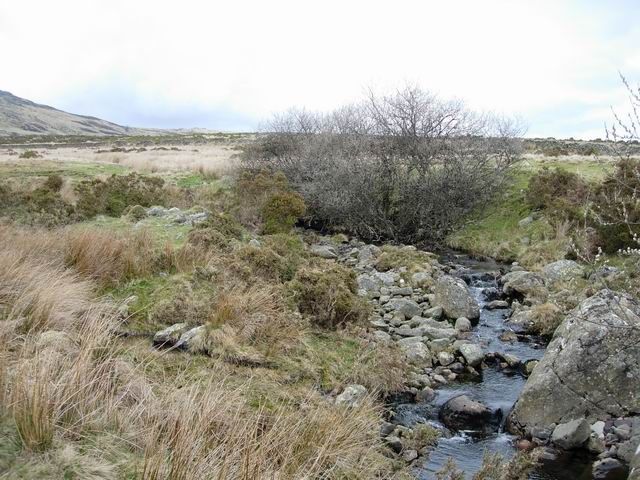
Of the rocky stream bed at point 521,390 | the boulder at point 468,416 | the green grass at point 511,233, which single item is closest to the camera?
the rocky stream bed at point 521,390

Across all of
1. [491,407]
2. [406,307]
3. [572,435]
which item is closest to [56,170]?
[406,307]

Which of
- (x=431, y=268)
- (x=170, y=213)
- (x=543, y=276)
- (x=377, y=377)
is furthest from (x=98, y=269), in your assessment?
(x=543, y=276)

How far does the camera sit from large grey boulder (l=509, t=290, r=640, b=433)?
6652 millimetres

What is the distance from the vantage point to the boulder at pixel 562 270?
41.3ft

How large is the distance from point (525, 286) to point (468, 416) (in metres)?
6.33

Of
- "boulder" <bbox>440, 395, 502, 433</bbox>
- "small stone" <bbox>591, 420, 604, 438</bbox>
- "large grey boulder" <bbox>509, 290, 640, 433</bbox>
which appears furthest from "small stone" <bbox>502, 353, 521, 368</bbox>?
"small stone" <bbox>591, 420, 604, 438</bbox>

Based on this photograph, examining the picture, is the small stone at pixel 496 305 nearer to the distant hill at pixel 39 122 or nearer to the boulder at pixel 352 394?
the boulder at pixel 352 394

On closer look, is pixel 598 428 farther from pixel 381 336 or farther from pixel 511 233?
pixel 511 233

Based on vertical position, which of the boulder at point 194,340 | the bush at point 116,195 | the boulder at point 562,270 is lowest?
the boulder at point 562,270

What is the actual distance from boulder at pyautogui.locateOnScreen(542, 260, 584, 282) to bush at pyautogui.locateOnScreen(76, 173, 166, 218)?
12124 mm

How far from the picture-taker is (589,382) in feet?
22.2

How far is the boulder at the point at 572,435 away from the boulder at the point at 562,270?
6824 millimetres

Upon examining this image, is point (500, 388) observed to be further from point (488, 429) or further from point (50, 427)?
point (50, 427)

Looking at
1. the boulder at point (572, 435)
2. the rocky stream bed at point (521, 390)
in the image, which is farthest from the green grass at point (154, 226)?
the boulder at point (572, 435)
